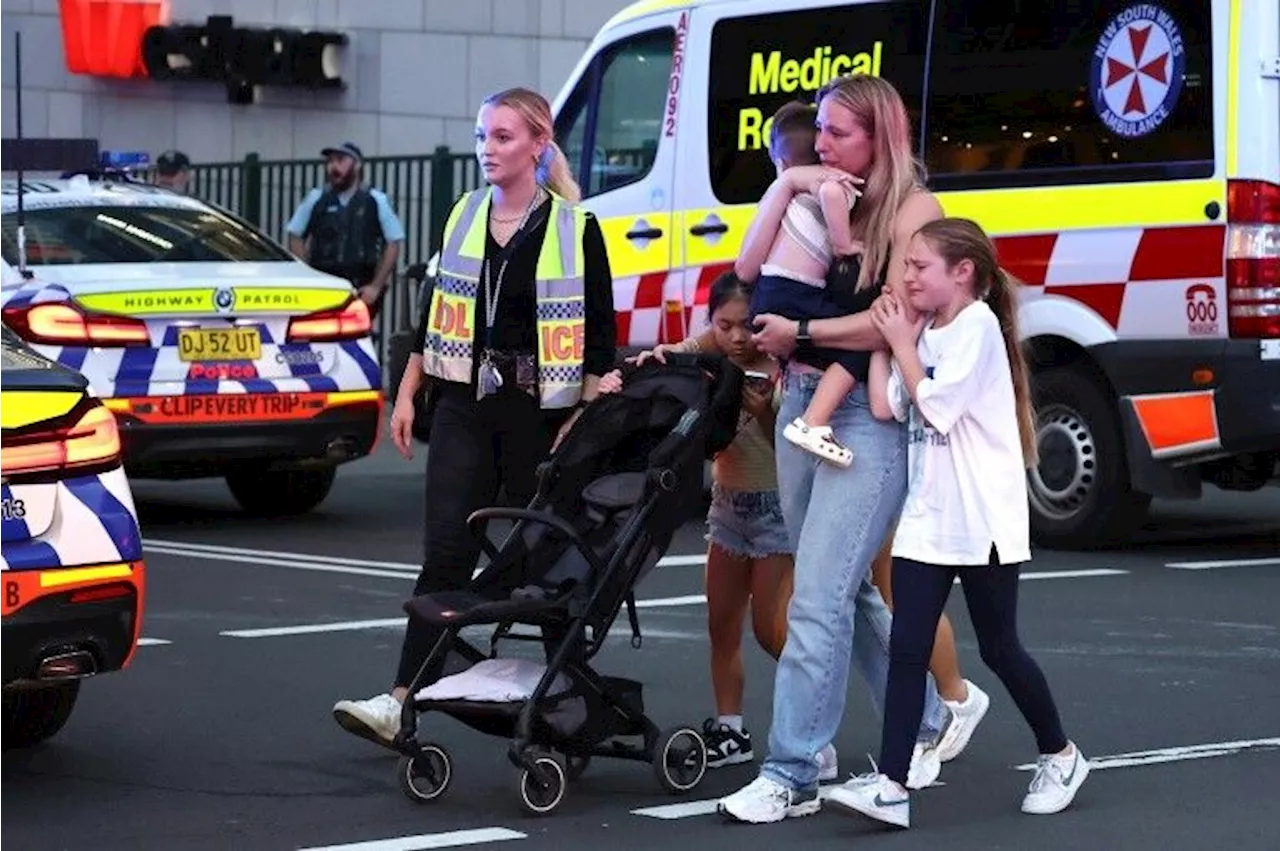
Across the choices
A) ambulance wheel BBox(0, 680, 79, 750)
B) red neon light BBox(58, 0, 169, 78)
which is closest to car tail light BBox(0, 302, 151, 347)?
ambulance wheel BBox(0, 680, 79, 750)

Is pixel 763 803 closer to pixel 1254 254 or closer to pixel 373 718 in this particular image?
pixel 373 718

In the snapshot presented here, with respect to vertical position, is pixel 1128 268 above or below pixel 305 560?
above

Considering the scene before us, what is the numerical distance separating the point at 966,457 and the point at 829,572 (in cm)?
42

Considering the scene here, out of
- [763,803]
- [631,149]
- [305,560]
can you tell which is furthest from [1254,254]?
[763,803]

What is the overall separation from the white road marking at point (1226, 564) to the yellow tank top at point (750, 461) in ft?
15.1

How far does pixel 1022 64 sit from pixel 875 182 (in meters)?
5.48

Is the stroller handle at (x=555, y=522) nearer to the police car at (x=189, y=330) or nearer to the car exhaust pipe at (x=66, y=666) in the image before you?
the car exhaust pipe at (x=66, y=666)

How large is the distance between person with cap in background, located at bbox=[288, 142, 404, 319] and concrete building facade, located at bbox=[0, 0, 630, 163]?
14.6ft

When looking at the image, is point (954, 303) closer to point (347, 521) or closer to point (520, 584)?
point (520, 584)

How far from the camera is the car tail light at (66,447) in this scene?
23.7 feet

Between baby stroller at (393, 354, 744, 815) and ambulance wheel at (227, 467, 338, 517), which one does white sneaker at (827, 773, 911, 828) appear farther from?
ambulance wheel at (227, 467, 338, 517)

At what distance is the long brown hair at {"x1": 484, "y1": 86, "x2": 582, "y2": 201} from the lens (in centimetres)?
785

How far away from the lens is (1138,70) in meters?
12.0

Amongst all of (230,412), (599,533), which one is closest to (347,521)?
(230,412)
